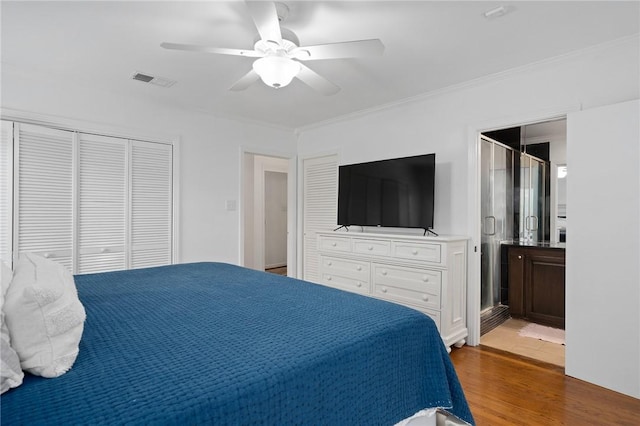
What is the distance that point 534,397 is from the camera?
2.24 metres

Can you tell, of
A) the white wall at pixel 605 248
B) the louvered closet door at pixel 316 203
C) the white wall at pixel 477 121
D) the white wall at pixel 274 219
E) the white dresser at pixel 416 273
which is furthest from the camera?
the white wall at pixel 274 219

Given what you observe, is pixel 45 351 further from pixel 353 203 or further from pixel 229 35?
pixel 353 203

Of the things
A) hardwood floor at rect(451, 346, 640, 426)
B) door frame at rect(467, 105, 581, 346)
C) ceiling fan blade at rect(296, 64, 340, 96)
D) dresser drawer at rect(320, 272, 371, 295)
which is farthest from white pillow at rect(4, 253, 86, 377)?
door frame at rect(467, 105, 581, 346)

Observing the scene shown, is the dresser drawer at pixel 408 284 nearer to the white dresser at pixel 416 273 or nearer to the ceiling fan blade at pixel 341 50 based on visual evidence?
the white dresser at pixel 416 273

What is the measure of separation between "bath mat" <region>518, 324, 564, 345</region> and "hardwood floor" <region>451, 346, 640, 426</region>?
0.66 metres

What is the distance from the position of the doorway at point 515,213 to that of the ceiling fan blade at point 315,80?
1660 mm

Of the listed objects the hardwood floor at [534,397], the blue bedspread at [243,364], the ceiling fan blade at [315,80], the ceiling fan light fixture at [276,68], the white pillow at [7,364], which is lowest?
the hardwood floor at [534,397]

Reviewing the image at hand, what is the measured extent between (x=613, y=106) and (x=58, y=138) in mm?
4456

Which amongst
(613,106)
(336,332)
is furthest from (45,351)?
(613,106)

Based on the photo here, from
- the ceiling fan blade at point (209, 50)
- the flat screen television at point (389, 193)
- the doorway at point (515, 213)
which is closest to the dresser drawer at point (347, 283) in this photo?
the flat screen television at point (389, 193)

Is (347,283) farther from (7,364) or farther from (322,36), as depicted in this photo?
(7,364)

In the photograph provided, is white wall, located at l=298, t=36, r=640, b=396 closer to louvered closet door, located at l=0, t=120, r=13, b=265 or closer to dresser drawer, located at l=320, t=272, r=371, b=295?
dresser drawer, located at l=320, t=272, r=371, b=295

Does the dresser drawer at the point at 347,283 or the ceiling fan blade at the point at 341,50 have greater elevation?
the ceiling fan blade at the point at 341,50

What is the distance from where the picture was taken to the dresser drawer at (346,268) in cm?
356
